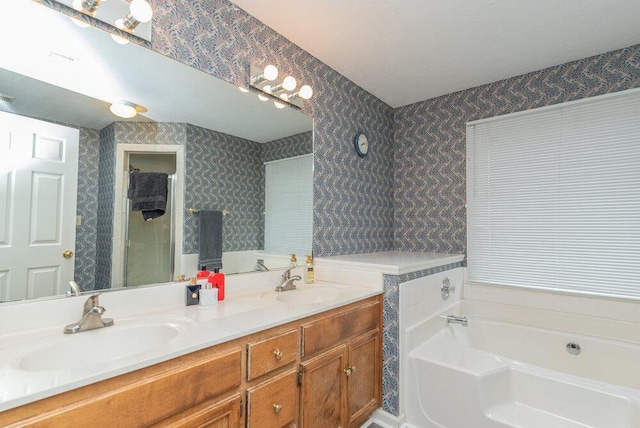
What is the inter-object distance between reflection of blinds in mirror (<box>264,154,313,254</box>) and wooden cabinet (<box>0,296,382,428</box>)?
65cm

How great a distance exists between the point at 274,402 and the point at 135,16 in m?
1.70

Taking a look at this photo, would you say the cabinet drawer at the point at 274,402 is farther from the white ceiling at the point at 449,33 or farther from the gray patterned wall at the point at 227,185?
the white ceiling at the point at 449,33

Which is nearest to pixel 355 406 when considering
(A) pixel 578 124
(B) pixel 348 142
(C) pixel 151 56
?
(B) pixel 348 142

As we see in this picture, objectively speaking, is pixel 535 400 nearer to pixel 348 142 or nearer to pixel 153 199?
pixel 348 142

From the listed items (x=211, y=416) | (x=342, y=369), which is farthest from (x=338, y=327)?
(x=211, y=416)

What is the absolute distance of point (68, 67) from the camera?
4.18 ft

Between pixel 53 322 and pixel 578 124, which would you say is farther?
pixel 578 124

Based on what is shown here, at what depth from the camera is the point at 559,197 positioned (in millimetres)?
2432

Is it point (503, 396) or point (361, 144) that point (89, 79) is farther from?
point (503, 396)

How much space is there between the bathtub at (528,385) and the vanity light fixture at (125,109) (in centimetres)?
204

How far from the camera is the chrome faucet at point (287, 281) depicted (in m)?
1.94

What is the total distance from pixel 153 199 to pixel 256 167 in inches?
25.9

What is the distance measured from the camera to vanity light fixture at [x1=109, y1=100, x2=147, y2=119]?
1413mm

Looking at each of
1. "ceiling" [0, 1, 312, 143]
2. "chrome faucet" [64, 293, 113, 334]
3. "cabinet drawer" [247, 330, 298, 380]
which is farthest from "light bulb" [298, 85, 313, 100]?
"chrome faucet" [64, 293, 113, 334]
